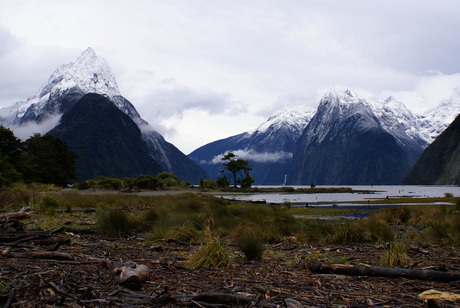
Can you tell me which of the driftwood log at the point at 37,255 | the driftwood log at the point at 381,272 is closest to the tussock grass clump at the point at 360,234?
the driftwood log at the point at 381,272

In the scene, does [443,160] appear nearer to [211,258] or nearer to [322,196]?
[322,196]

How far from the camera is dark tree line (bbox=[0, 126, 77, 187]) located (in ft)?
145

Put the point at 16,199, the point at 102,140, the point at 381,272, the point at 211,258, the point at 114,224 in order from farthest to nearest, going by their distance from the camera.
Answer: the point at 102,140, the point at 16,199, the point at 114,224, the point at 211,258, the point at 381,272

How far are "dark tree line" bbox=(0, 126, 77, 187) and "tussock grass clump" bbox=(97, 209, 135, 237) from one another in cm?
2640

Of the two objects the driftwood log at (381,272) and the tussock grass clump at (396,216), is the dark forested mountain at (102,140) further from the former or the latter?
the driftwood log at (381,272)

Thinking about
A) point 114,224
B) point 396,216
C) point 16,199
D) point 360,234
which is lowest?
point 396,216

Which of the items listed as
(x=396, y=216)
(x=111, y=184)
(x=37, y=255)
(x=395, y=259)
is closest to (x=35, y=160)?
(x=111, y=184)

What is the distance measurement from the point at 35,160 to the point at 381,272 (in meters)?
61.1

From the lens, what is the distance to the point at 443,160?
584 ft

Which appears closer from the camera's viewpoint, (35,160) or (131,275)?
(131,275)

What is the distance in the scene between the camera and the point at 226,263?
776 cm

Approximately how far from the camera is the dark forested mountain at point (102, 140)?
152 meters

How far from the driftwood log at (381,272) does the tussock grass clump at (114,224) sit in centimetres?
703

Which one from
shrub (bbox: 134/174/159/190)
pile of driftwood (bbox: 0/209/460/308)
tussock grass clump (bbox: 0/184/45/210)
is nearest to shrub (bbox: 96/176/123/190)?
shrub (bbox: 134/174/159/190)
